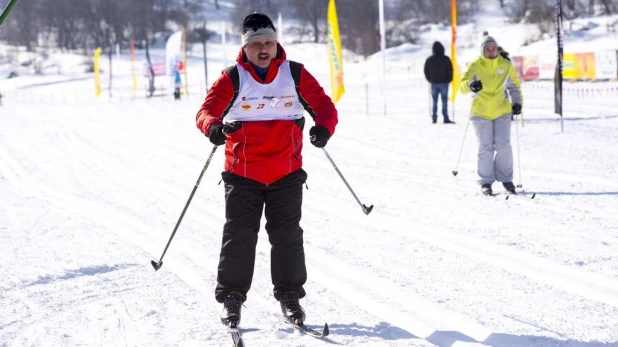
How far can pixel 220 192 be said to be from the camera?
355 inches

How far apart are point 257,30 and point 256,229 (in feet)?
3.06

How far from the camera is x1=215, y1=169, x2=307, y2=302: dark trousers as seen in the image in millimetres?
4090

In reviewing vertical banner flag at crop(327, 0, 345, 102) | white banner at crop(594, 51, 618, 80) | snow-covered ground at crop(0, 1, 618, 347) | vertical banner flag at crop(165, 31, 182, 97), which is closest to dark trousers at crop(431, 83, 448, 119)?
snow-covered ground at crop(0, 1, 618, 347)

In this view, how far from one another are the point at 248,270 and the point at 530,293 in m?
1.57

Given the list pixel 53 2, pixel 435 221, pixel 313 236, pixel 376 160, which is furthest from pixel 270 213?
pixel 53 2

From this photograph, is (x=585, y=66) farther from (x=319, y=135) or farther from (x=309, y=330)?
(x=309, y=330)

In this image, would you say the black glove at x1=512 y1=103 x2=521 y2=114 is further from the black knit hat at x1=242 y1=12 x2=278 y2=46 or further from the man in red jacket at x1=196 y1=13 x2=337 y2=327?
the black knit hat at x1=242 y1=12 x2=278 y2=46

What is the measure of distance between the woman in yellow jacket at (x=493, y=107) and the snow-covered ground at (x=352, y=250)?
12.1 inches

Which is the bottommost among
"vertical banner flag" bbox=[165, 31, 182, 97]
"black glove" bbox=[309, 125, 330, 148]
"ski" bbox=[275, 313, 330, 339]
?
"ski" bbox=[275, 313, 330, 339]

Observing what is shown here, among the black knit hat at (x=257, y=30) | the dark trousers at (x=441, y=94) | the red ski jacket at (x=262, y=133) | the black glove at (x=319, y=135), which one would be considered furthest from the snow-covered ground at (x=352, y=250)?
the dark trousers at (x=441, y=94)

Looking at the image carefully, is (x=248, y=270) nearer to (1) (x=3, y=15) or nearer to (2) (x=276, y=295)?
(2) (x=276, y=295)

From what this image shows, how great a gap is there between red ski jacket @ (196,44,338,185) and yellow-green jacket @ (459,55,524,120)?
425 cm

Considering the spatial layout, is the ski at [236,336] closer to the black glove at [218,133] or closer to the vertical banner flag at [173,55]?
the black glove at [218,133]

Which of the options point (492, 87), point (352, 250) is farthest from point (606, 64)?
point (352, 250)
